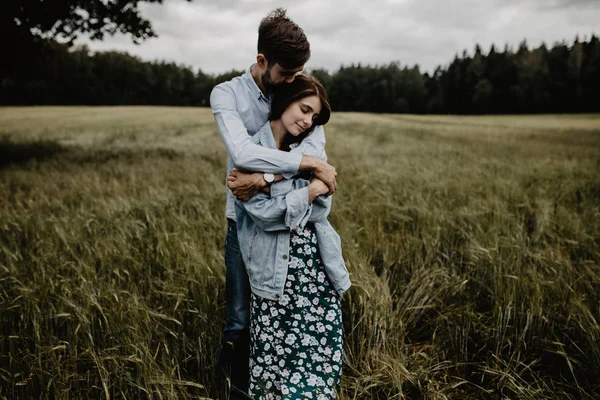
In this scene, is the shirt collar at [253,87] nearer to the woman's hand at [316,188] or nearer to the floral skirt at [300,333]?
the woman's hand at [316,188]

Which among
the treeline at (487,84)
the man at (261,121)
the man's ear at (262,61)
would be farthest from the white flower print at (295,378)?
the treeline at (487,84)

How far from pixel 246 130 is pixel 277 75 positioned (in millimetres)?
268

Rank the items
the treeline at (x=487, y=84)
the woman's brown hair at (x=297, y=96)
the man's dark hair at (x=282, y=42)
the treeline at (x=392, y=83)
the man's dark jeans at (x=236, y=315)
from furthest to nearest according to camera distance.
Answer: the treeline at (x=487, y=84), the treeline at (x=392, y=83), the man's dark jeans at (x=236, y=315), the woman's brown hair at (x=297, y=96), the man's dark hair at (x=282, y=42)

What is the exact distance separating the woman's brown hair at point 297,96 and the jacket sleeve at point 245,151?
14 cm

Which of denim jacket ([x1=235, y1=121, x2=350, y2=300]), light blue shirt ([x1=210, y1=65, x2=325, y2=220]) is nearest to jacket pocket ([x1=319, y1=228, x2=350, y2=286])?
denim jacket ([x1=235, y1=121, x2=350, y2=300])

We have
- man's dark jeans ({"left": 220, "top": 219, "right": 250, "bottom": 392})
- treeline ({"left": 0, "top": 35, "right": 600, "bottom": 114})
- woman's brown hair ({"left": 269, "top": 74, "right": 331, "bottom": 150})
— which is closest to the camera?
woman's brown hair ({"left": 269, "top": 74, "right": 331, "bottom": 150})

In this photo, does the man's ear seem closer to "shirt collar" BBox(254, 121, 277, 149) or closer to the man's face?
the man's face

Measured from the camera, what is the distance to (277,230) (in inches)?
60.9

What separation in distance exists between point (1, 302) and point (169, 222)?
1620 mm

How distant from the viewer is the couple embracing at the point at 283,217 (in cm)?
147

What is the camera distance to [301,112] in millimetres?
1515

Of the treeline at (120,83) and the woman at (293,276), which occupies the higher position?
the treeline at (120,83)

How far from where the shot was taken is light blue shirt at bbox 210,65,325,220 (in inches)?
57.4

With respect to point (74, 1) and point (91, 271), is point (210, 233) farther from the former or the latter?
point (74, 1)
